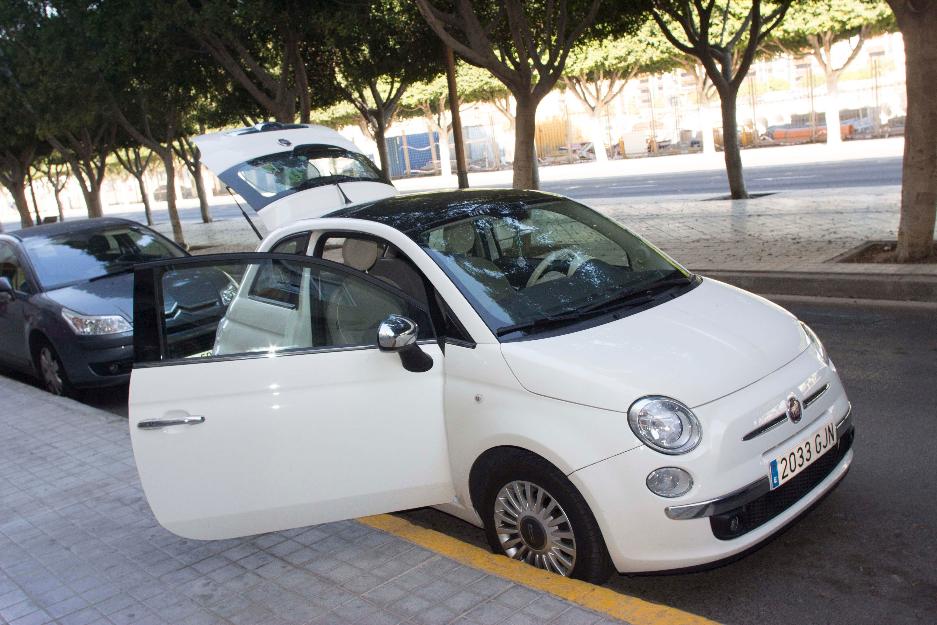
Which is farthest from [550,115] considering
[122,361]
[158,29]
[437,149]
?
[122,361]

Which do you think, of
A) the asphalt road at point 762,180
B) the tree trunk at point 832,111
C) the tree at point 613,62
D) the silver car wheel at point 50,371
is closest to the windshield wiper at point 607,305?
the silver car wheel at point 50,371

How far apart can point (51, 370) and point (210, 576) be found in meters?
5.12

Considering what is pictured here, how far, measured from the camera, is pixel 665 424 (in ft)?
10.9

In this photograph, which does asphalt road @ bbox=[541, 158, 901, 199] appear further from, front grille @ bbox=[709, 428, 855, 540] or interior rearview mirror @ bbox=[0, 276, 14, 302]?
front grille @ bbox=[709, 428, 855, 540]

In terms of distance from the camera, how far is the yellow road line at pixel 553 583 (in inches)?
122

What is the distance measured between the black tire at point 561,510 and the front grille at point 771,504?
17.7 inches

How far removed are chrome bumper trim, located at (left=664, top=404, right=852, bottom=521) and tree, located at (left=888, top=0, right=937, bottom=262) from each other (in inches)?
274

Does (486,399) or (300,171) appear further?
(300,171)

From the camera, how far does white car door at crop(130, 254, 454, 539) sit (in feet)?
12.4

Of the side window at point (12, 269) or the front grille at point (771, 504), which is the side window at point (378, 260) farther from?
the side window at point (12, 269)

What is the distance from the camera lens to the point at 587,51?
39.4m

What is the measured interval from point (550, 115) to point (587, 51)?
14.7 metres

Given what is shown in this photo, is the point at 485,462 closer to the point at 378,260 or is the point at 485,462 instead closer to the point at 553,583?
the point at 553,583

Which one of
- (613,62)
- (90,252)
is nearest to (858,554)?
(90,252)
